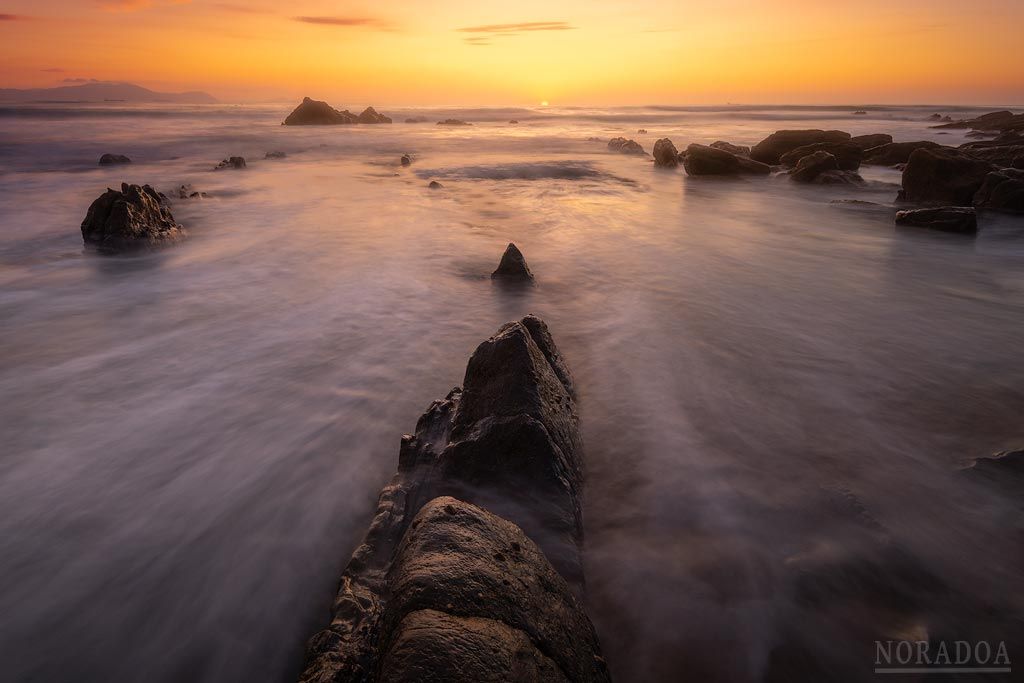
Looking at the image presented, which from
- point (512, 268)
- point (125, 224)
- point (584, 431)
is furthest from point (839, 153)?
point (125, 224)

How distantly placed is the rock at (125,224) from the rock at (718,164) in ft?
57.3

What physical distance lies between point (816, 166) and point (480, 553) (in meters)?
19.9

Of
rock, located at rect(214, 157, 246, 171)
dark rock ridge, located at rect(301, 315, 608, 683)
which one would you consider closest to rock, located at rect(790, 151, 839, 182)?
dark rock ridge, located at rect(301, 315, 608, 683)

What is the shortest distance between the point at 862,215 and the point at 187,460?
47.3 ft

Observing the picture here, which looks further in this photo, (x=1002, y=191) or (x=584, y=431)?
(x=1002, y=191)

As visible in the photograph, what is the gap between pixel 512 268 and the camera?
24.5ft

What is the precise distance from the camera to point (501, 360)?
321cm

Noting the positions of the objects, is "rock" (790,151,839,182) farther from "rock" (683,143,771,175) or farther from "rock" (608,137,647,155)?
"rock" (608,137,647,155)

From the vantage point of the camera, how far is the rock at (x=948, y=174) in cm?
1298

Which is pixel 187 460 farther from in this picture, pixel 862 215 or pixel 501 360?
pixel 862 215

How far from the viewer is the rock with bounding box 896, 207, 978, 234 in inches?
400

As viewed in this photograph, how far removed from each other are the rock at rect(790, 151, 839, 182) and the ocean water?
8347mm

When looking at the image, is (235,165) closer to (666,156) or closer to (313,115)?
(666,156)

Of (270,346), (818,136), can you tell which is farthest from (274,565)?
(818,136)
